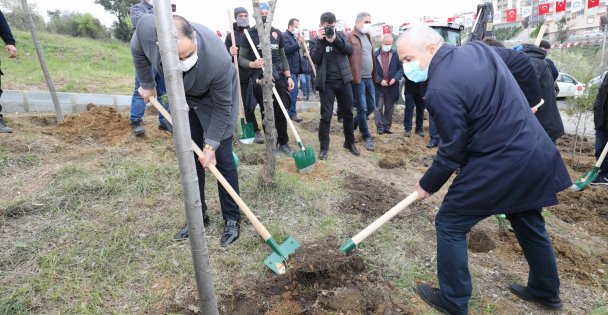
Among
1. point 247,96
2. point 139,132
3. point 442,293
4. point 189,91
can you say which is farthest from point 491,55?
point 139,132

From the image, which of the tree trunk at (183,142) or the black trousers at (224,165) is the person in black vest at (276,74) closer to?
the black trousers at (224,165)

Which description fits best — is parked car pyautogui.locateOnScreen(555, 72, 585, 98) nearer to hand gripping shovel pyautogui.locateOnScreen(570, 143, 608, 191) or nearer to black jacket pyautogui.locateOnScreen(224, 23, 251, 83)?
hand gripping shovel pyautogui.locateOnScreen(570, 143, 608, 191)

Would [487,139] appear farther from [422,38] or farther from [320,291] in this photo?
[320,291]

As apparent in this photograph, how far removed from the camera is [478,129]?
6.36 feet

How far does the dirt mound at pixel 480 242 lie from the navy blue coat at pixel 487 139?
1.21 metres

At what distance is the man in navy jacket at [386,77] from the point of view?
6.69 m

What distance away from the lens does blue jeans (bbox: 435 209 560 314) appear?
2.09 metres

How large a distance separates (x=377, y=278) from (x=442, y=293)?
44 centimetres

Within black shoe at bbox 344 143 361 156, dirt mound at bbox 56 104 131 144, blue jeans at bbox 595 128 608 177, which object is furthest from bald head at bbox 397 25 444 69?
blue jeans at bbox 595 128 608 177

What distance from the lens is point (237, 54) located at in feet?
17.6

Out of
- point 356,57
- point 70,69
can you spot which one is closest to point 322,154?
point 356,57

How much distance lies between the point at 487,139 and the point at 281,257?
58.3 inches

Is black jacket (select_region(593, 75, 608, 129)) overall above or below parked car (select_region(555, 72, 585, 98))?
above

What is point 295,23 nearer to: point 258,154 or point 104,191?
point 258,154
